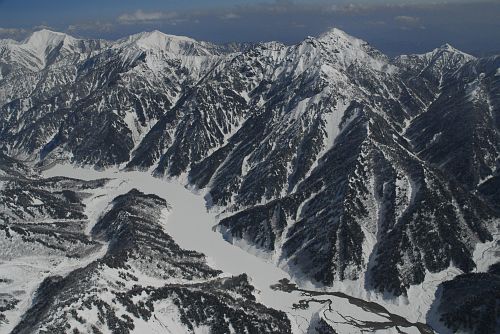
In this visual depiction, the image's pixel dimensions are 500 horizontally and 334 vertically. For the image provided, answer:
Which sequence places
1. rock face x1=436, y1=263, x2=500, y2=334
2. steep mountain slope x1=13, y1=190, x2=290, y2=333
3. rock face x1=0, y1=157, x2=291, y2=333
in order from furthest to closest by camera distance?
rock face x1=436, y1=263, x2=500, y2=334 → rock face x1=0, y1=157, x2=291, y2=333 → steep mountain slope x1=13, y1=190, x2=290, y2=333

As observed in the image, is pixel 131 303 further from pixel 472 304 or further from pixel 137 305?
pixel 472 304

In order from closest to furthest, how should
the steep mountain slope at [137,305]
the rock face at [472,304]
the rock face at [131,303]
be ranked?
the steep mountain slope at [137,305] < the rock face at [131,303] < the rock face at [472,304]

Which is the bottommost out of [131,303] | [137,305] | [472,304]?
[137,305]

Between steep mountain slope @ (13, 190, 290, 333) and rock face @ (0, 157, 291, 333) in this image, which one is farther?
rock face @ (0, 157, 291, 333)

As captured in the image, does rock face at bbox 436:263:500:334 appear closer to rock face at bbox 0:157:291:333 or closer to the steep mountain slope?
rock face at bbox 0:157:291:333

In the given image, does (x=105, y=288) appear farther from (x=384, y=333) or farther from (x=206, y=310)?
(x=384, y=333)

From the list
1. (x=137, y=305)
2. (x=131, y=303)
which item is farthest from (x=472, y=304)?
(x=131, y=303)

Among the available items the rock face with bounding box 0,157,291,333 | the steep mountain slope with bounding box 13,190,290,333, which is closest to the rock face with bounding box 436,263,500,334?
A: the rock face with bounding box 0,157,291,333

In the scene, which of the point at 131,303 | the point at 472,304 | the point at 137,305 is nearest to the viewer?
the point at 131,303

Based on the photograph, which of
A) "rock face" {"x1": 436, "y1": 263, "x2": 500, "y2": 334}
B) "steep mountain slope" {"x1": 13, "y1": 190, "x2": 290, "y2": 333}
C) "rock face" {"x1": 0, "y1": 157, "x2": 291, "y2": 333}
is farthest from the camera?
"rock face" {"x1": 436, "y1": 263, "x2": 500, "y2": 334}

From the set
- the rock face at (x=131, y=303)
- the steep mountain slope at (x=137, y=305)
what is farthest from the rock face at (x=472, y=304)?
the steep mountain slope at (x=137, y=305)

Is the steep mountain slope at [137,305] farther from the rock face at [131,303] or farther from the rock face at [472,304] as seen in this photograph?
the rock face at [472,304]

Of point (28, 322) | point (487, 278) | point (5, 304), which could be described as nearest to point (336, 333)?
point (487, 278)
